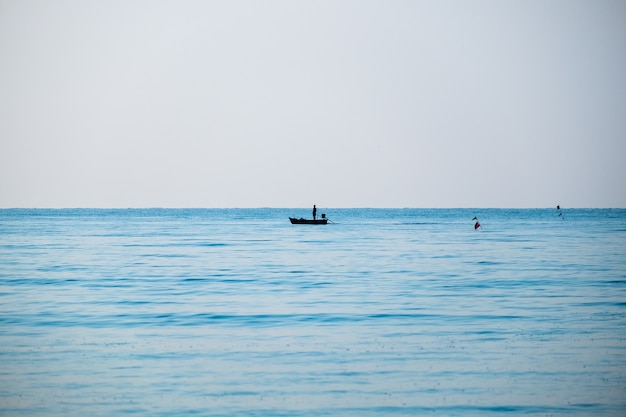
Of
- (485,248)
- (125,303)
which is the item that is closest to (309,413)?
(125,303)

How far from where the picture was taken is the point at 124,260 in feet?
164

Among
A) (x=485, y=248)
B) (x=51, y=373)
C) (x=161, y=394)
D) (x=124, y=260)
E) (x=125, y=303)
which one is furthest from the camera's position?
(x=485, y=248)

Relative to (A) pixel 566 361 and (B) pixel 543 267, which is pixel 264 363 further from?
(B) pixel 543 267

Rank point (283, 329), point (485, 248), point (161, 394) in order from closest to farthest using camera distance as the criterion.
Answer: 1. point (161, 394)
2. point (283, 329)
3. point (485, 248)

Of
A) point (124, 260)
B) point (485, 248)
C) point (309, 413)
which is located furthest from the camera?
point (485, 248)

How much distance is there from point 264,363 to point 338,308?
8.87 metres

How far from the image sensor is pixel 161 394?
1545cm

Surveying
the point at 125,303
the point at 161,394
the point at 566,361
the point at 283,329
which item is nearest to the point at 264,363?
the point at 161,394

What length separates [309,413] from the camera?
47.0 feet

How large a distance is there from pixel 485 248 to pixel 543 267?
19594mm

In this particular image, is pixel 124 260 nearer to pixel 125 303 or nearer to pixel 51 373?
pixel 125 303

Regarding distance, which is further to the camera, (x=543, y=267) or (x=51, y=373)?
(x=543, y=267)

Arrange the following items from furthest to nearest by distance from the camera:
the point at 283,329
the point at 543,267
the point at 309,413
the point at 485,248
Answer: the point at 485,248 < the point at 543,267 < the point at 283,329 < the point at 309,413

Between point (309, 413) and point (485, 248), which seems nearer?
point (309, 413)
